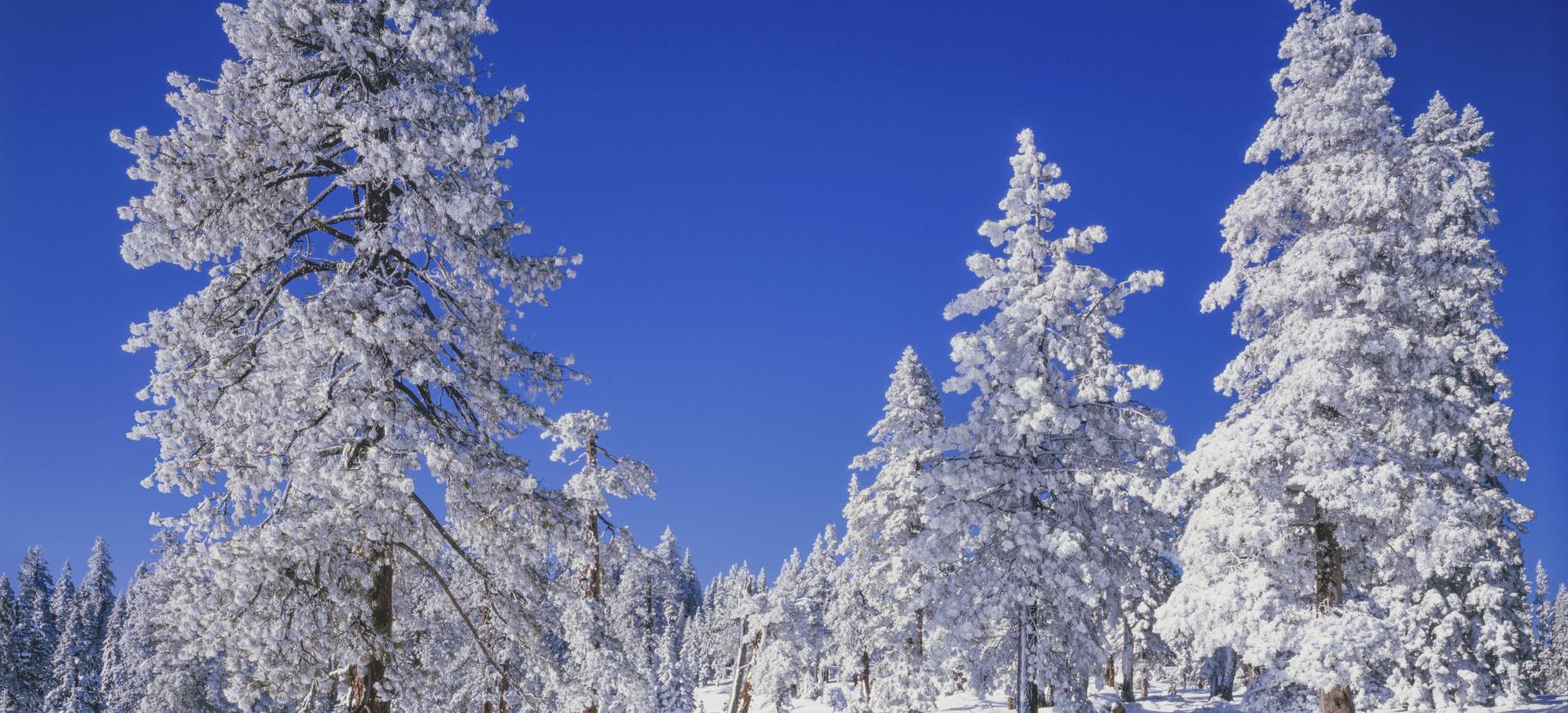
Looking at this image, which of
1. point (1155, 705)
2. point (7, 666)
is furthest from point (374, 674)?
point (7, 666)

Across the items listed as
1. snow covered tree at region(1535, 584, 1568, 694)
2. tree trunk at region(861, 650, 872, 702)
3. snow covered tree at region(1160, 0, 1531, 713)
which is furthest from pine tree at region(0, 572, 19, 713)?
snow covered tree at region(1535, 584, 1568, 694)

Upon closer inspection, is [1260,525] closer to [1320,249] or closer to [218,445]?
[1320,249]

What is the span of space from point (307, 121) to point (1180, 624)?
1592 cm

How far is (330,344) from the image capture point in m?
8.41

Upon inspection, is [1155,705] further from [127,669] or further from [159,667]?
[127,669]

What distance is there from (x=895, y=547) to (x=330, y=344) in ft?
74.7

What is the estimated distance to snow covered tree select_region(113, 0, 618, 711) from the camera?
8.41 m

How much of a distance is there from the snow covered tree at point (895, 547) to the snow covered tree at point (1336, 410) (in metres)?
11.5

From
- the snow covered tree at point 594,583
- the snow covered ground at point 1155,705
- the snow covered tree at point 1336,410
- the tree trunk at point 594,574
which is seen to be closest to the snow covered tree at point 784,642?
the snow covered ground at point 1155,705

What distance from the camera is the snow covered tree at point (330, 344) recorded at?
27.6 feet

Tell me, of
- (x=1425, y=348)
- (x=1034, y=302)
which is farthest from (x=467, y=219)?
(x=1425, y=348)

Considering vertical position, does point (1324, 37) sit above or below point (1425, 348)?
above

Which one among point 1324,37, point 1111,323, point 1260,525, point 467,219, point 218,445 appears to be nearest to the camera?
point 218,445

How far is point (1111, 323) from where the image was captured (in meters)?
18.9
